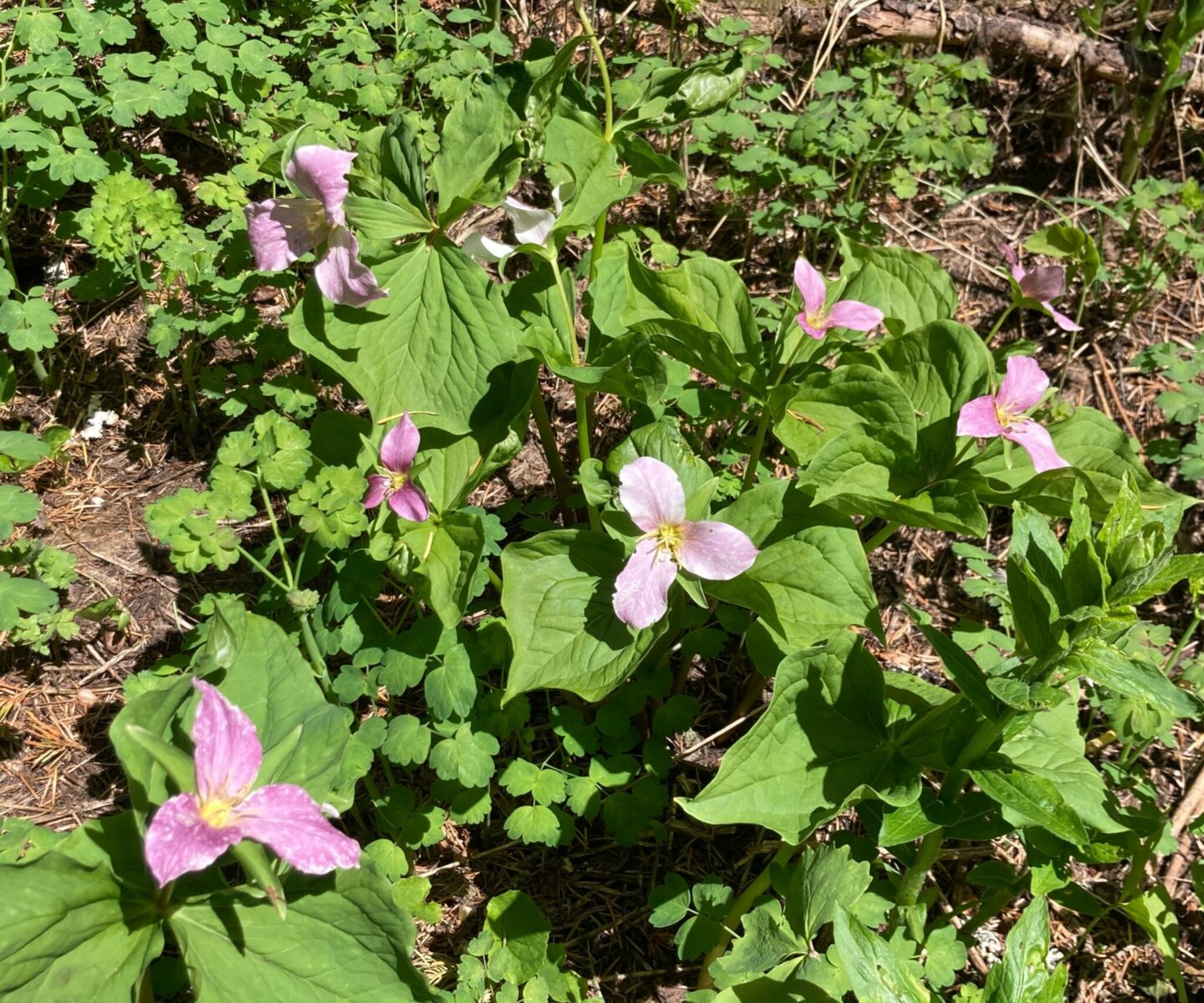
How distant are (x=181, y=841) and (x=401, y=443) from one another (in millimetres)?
888

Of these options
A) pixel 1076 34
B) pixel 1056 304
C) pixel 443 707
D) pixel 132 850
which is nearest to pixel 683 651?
pixel 443 707

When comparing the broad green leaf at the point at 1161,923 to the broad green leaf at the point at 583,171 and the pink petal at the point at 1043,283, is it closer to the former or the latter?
the pink petal at the point at 1043,283

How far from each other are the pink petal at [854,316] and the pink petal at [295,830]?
1.47 metres

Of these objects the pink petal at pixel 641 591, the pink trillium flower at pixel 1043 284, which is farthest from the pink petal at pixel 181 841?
the pink trillium flower at pixel 1043 284

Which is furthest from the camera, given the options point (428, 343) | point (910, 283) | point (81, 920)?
point (910, 283)

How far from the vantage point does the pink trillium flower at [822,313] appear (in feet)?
7.09

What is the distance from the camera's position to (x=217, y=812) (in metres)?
1.41

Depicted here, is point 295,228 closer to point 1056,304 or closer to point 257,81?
point 257,81

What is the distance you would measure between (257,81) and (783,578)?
2250mm

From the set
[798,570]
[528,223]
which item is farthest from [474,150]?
[798,570]

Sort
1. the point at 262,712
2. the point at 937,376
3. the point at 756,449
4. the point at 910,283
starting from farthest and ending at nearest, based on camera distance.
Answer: the point at 910,283 → the point at 756,449 → the point at 937,376 → the point at 262,712

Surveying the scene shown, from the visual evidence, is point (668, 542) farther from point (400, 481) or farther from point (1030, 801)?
point (1030, 801)

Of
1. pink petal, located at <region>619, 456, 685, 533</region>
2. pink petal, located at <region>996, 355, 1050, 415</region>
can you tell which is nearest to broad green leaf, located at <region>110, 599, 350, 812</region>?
pink petal, located at <region>619, 456, 685, 533</region>

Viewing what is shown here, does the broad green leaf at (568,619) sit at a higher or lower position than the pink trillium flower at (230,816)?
lower
